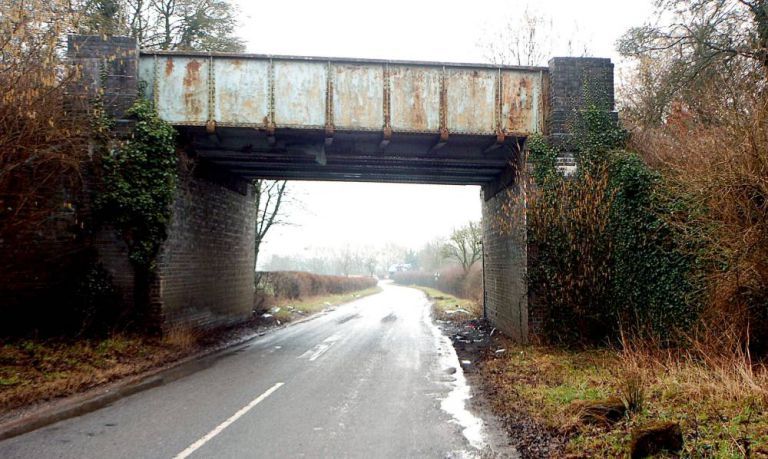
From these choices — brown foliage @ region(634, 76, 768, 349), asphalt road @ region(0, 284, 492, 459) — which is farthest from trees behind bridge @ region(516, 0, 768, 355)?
asphalt road @ region(0, 284, 492, 459)

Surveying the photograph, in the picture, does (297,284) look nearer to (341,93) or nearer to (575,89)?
(341,93)

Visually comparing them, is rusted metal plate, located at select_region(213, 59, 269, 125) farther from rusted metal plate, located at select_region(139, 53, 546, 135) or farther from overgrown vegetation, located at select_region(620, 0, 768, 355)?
overgrown vegetation, located at select_region(620, 0, 768, 355)

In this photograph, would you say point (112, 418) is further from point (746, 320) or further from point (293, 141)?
→ point (746, 320)

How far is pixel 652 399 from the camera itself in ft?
20.5

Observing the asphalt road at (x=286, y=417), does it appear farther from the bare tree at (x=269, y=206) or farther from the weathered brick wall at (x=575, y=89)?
the bare tree at (x=269, y=206)

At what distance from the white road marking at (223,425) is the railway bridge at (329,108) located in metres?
5.35

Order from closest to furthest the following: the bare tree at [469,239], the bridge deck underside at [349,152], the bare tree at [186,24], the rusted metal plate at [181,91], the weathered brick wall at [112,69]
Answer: the weathered brick wall at [112,69] < the rusted metal plate at [181,91] < the bridge deck underside at [349,152] < the bare tree at [186,24] < the bare tree at [469,239]

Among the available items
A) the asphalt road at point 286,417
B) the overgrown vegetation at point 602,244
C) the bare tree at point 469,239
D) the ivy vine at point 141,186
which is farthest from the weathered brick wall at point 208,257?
the bare tree at point 469,239

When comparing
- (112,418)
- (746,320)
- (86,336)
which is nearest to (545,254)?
(746,320)

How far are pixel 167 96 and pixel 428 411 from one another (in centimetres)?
960

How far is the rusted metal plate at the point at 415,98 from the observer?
1280 centimetres

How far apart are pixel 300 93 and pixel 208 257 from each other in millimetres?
5612

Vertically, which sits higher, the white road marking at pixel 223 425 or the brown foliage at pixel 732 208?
the brown foliage at pixel 732 208

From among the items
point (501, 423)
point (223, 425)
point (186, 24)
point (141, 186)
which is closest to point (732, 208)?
point (501, 423)
